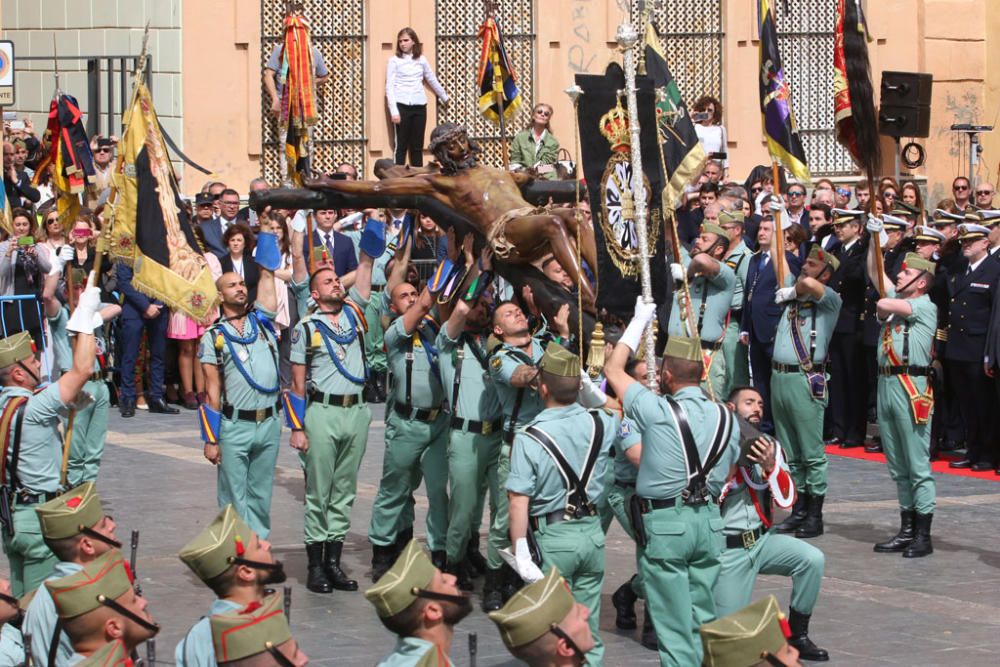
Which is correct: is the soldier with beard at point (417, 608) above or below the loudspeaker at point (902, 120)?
below

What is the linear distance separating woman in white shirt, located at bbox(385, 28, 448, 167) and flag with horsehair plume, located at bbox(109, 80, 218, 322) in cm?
1213

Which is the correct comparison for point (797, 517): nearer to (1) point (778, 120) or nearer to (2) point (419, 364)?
(1) point (778, 120)

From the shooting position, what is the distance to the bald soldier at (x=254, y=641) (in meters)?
6.47

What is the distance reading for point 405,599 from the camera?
258 inches

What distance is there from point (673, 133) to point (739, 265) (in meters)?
4.79

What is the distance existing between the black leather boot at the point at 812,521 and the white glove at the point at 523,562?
205 inches

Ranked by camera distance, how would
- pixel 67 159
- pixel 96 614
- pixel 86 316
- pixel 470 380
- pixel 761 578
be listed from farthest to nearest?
pixel 67 159, pixel 761 578, pixel 470 380, pixel 86 316, pixel 96 614

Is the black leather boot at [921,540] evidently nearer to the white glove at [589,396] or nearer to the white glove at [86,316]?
the white glove at [589,396]

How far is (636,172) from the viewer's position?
32.6ft

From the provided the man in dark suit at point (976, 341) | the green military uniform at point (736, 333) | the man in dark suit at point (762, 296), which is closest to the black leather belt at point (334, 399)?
the green military uniform at point (736, 333)

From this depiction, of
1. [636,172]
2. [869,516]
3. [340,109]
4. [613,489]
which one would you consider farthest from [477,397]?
[340,109]

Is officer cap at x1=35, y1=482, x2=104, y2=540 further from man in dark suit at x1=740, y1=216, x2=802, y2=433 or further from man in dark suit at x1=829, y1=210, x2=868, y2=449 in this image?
man in dark suit at x1=829, y1=210, x2=868, y2=449

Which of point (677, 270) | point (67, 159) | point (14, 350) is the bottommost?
point (14, 350)

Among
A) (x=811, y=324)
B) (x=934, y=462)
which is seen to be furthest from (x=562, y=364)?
(x=934, y=462)
